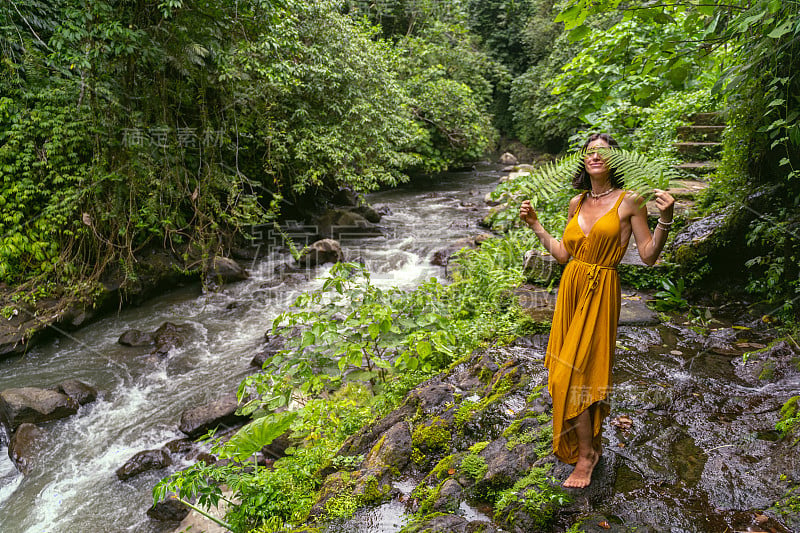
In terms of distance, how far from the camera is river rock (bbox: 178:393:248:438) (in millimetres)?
5773

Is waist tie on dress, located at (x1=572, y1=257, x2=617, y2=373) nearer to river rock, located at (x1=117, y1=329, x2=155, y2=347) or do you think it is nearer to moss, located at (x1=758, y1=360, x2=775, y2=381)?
moss, located at (x1=758, y1=360, x2=775, y2=381)

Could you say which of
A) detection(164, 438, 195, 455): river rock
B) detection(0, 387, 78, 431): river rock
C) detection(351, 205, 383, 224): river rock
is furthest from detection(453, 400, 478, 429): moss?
detection(351, 205, 383, 224): river rock

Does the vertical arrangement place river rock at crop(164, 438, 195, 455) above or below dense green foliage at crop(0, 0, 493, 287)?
below

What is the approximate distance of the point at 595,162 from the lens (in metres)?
2.30

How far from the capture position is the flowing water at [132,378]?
4.93 m

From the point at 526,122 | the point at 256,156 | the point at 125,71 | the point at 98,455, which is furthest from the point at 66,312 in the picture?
the point at 526,122

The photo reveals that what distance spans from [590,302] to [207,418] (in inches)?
208

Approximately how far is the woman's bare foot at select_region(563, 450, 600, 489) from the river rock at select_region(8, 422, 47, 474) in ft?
20.8

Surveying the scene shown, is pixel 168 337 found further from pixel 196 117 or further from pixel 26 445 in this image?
pixel 196 117

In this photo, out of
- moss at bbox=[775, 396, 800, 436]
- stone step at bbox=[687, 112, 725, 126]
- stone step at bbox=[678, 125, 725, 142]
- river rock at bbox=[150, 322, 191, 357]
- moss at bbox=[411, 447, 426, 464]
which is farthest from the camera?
stone step at bbox=[687, 112, 725, 126]

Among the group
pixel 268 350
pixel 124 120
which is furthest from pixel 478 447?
pixel 124 120

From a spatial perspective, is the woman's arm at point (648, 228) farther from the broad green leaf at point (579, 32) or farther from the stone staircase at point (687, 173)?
the stone staircase at point (687, 173)

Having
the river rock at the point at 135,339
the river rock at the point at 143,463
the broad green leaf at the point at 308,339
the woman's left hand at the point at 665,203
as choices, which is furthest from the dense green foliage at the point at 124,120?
the woman's left hand at the point at 665,203

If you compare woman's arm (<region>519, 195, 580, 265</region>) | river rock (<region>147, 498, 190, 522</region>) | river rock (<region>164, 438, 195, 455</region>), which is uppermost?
woman's arm (<region>519, 195, 580, 265</region>)
